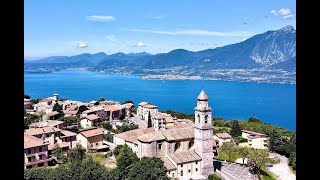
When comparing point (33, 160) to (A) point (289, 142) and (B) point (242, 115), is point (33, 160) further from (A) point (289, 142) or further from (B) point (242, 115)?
(B) point (242, 115)

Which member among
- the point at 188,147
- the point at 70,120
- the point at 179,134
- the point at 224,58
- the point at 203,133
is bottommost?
the point at 188,147

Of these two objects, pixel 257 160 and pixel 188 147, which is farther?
pixel 188 147

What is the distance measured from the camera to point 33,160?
1644cm

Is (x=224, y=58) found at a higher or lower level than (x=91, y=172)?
higher

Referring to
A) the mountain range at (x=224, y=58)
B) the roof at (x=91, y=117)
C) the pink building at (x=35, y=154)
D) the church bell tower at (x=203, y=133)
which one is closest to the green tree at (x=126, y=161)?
the church bell tower at (x=203, y=133)

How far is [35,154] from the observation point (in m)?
16.5

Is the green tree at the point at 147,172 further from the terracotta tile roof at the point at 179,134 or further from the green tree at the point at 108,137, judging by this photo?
the green tree at the point at 108,137

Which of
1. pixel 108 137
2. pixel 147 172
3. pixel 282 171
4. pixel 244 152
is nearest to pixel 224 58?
pixel 108 137

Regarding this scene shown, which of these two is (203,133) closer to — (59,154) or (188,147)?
(188,147)

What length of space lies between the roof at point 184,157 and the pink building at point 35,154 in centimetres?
559

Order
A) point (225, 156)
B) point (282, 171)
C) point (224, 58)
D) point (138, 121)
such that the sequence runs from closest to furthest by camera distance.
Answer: point (282, 171) < point (225, 156) < point (138, 121) < point (224, 58)

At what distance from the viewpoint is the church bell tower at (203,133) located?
50.9 ft

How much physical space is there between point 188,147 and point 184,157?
3.33 feet
